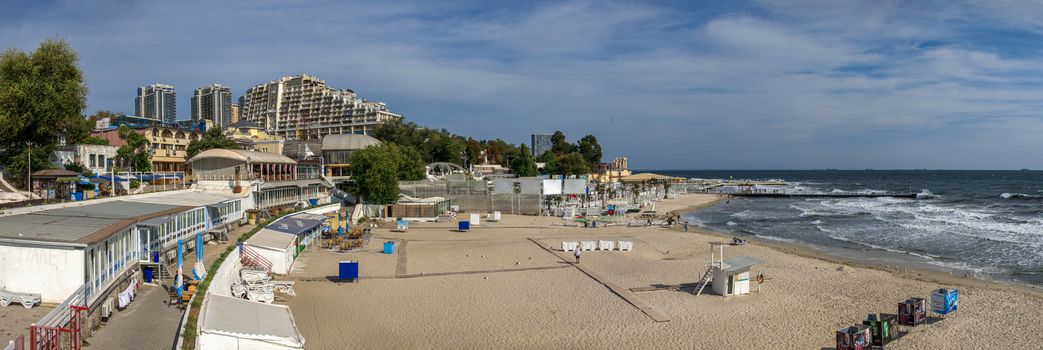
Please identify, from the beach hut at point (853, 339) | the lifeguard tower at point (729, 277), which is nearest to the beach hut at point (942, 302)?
the lifeguard tower at point (729, 277)

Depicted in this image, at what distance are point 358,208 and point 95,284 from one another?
30.9 m

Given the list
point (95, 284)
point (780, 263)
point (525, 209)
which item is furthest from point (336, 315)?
point (525, 209)

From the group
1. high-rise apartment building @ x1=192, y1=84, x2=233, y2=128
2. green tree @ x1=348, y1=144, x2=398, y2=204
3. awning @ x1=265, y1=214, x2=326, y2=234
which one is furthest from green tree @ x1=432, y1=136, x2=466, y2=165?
high-rise apartment building @ x1=192, y1=84, x2=233, y2=128

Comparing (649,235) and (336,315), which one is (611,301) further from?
(649,235)

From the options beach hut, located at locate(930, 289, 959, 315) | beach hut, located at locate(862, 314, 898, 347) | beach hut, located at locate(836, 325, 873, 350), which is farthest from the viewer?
beach hut, located at locate(930, 289, 959, 315)

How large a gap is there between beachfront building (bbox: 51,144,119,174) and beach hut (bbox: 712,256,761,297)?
35466 millimetres

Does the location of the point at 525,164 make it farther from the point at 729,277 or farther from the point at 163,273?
the point at 163,273

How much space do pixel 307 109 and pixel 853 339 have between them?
14329cm

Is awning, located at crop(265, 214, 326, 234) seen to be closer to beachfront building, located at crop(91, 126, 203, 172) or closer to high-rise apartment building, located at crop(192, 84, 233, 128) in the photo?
beachfront building, located at crop(91, 126, 203, 172)

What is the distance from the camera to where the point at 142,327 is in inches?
573

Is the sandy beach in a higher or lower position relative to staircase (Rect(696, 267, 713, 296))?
lower

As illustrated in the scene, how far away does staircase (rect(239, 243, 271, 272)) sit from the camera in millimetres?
23125

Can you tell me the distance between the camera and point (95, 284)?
51.8 ft

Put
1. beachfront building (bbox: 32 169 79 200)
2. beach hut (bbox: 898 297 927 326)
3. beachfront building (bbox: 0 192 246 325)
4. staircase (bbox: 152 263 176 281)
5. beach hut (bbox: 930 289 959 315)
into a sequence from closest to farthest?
beachfront building (bbox: 0 192 246 325)
beach hut (bbox: 898 297 927 326)
beach hut (bbox: 930 289 959 315)
staircase (bbox: 152 263 176 281)
beachfront building (bbox: 32 169 79 200)
